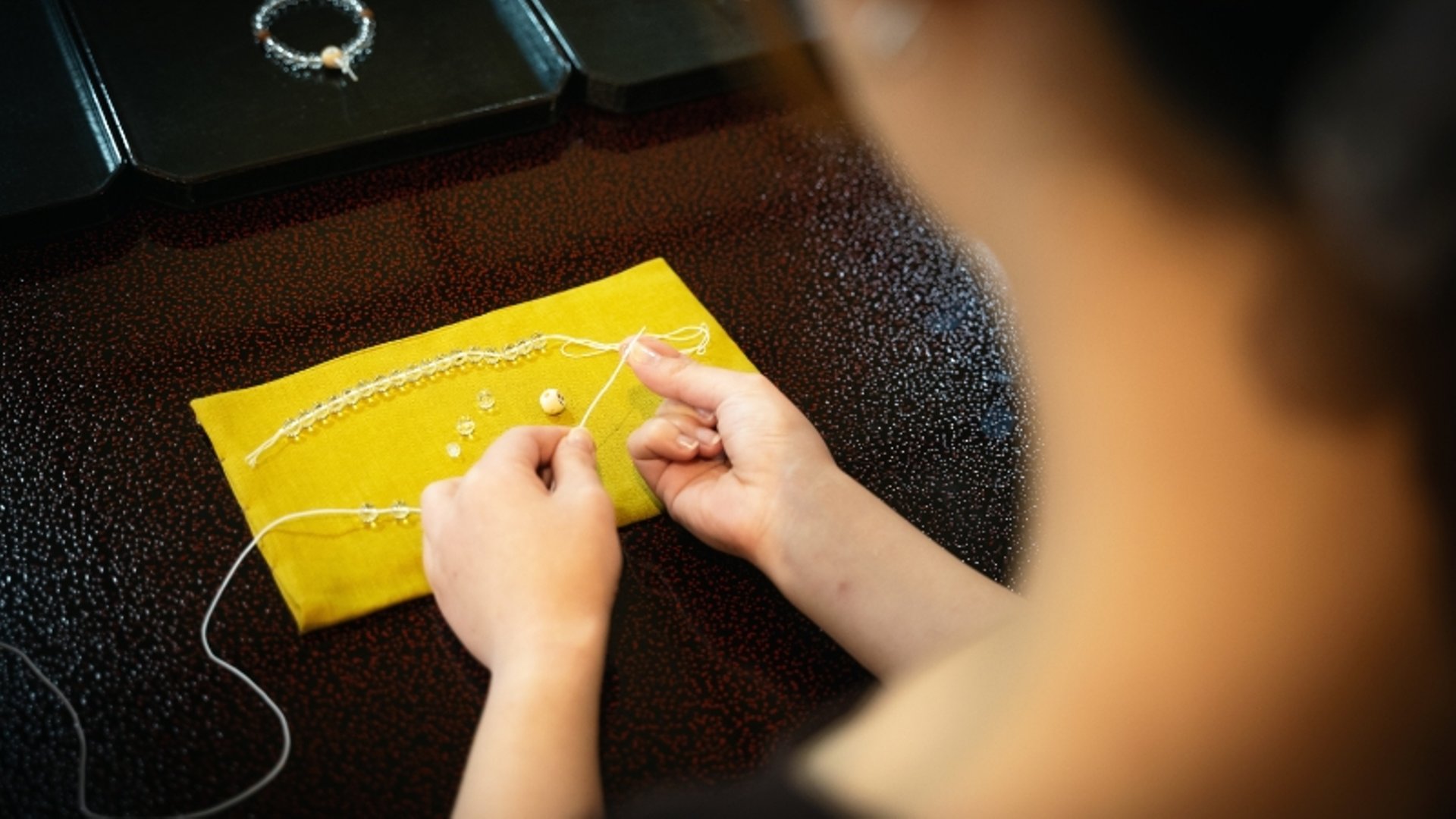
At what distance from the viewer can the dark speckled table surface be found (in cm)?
72

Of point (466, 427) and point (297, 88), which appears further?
point (297, 88)

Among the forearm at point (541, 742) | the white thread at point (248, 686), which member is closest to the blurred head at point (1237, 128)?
the forearm at point (541, 742)

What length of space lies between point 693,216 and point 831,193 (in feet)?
0.47

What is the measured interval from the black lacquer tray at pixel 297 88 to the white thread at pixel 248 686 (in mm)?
367

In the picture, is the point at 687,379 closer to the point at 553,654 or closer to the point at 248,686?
the point at 553,654

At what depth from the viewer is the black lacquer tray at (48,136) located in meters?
0.97

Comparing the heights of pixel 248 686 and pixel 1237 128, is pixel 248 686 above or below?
below

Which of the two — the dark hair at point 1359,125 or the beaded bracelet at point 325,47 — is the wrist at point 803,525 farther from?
the beaded bracelet at point 325,47

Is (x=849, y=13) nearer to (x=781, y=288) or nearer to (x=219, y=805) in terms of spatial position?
(x=219, y=805)

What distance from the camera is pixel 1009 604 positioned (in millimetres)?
784

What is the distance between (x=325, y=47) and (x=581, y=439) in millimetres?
579

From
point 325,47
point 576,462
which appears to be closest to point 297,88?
point 325,47

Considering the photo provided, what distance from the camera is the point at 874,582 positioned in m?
0.79

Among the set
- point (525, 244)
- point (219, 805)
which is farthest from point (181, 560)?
point (525, 244)
